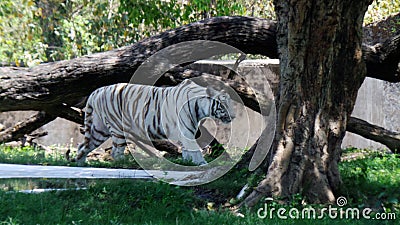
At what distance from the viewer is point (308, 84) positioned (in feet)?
18.1

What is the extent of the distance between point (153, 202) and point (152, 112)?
3.26 m

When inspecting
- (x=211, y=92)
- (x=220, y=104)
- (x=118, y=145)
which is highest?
(x=211, y=92)

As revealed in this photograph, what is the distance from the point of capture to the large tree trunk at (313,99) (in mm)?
5395

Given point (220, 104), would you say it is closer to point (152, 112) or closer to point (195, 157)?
point (195, 157)

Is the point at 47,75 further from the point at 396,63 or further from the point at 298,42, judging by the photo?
the point at 396,63

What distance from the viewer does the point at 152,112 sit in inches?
332

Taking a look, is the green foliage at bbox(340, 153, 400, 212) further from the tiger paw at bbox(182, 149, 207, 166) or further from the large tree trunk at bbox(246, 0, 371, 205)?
the tiger paw at bbox(182, 149, 207, 166)

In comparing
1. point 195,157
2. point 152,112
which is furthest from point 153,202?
point 152,112

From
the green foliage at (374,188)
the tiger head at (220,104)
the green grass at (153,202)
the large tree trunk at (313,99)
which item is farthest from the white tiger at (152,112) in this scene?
the large tree trunk at (313,99)

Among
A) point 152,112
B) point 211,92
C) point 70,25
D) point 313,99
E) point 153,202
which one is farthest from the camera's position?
point 70,25

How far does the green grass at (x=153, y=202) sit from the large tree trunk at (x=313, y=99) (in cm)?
21

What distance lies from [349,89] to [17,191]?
3.34 m

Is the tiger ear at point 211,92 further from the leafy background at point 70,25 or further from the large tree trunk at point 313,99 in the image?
the leafy background at point 70,25

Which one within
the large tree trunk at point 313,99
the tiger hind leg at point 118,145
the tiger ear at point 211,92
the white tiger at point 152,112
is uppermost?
the large tree trunk at point 313,99
